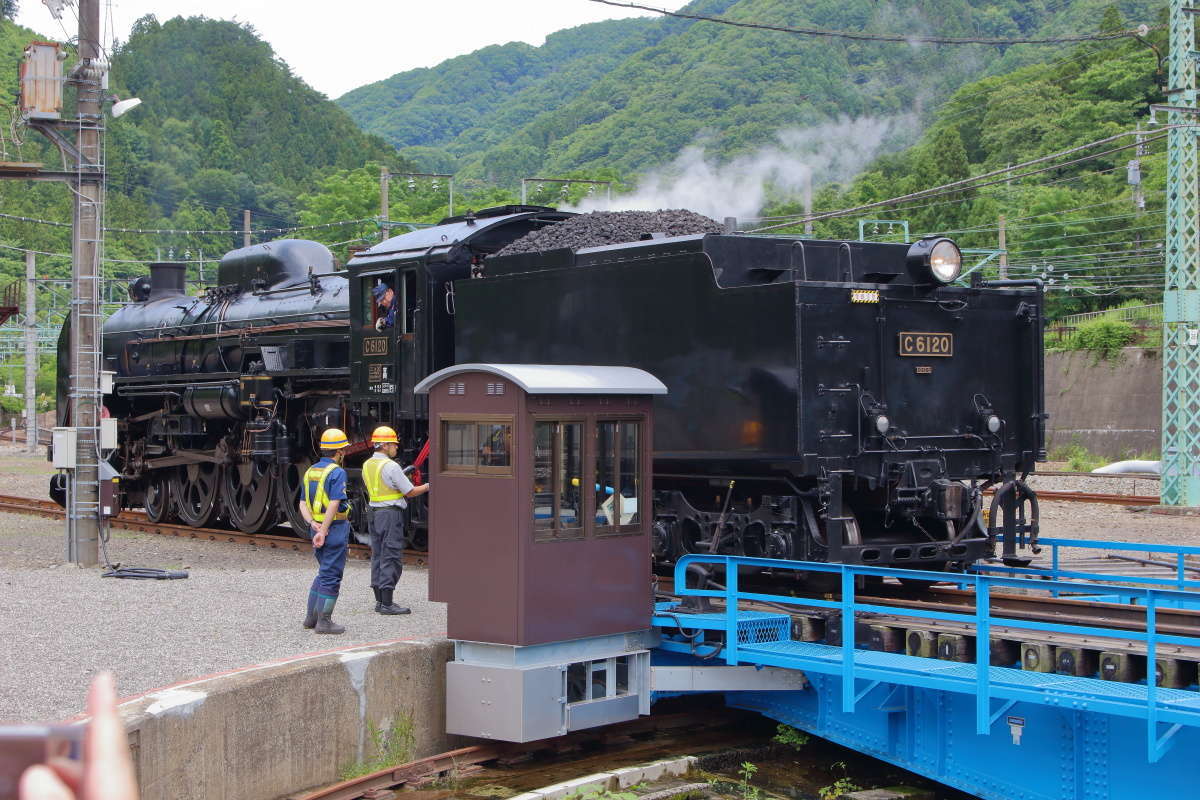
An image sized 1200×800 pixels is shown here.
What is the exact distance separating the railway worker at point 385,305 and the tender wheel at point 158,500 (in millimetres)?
7429

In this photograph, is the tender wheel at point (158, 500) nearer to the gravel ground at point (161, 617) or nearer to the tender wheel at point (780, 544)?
the gravel ground at point (161, 617)

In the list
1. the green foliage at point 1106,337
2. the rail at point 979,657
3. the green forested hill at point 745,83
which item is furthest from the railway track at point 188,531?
the green forested hill at point 745,83

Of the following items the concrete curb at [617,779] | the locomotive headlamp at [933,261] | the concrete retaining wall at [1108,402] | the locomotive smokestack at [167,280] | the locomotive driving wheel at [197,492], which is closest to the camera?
the concrete curb at [617,779]

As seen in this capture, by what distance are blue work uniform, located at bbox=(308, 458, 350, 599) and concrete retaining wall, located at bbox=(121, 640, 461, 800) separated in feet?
3.52

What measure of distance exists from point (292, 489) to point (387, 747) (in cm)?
859

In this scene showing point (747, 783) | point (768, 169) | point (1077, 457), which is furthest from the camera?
point (768, 169)

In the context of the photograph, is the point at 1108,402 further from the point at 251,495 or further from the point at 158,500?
the point at 251,495

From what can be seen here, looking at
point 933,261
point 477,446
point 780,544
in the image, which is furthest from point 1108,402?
point 477,446

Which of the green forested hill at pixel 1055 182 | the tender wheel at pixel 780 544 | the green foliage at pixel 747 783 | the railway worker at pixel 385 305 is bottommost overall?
the green foliage at pixel 747 783

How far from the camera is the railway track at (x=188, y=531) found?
14.8 m

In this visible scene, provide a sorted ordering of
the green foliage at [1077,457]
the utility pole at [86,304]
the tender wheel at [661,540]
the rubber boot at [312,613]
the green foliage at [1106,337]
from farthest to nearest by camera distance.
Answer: the green foliage at [1106,337], the green foliage at [1077,457], the utility pole at [86,304], the tender wheel at [661,540], the rubber boot at [312,613]

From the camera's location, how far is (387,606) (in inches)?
408

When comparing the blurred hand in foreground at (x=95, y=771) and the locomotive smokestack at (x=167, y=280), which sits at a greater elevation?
the locomotive smokestack at (x=167, y=280)

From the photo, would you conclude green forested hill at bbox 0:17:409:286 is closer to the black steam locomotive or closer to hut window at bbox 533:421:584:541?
the black steam locomotive
